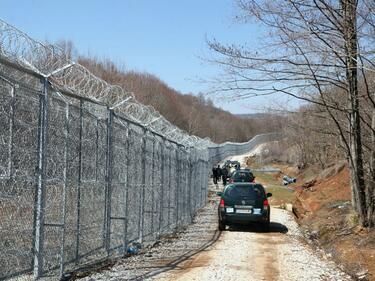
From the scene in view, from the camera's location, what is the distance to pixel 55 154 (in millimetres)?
7449

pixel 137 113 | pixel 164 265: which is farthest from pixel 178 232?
pixel 164 265

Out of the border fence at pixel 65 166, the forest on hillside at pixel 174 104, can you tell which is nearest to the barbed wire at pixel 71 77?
the border fence at pixel 65 166

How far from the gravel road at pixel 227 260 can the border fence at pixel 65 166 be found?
0.62m

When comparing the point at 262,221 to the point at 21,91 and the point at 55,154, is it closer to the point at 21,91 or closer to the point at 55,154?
the point at 55,154

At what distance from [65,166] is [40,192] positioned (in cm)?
93

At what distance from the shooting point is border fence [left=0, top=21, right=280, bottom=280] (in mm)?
6121

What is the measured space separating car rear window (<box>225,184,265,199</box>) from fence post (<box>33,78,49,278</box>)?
11.5 meters

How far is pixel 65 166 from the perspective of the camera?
25.1 feet

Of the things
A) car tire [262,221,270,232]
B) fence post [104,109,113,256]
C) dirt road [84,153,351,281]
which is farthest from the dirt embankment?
fence post [104,109,113,256]

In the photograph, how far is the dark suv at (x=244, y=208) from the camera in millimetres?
17438

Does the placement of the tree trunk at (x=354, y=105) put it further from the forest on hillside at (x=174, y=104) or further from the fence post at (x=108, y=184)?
the forest on hillside at (x=174, y=104)

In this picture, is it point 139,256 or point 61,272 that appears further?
point 139,256

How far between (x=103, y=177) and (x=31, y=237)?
303cm

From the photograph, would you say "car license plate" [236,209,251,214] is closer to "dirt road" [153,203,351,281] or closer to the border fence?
"dirt road" [153,203,351,281]
